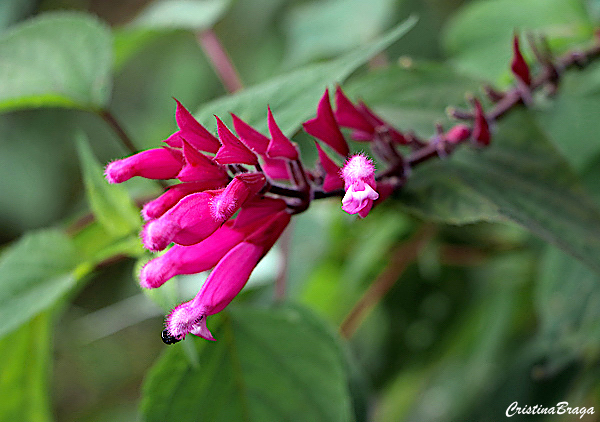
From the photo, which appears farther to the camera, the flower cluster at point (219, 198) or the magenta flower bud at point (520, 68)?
the magenta flower bud at point (520, 68)

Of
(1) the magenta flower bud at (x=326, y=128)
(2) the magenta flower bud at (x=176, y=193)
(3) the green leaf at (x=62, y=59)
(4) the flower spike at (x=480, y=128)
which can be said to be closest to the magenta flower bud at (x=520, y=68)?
(4) the flower spike at (x=480, y=128)

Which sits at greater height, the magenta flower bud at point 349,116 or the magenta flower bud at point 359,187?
the magenta flower bud at point 359,187

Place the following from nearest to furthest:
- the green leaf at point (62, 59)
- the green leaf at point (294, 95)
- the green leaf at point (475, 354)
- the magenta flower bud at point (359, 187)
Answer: the magenta flower bud at point (359, 187)
the green leaf at point (294, 95)
the green leaf at point (62, 59)
the green leaf at point (475, 354)

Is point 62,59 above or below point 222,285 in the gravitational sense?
above

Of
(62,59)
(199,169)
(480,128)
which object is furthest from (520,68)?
(62,59)

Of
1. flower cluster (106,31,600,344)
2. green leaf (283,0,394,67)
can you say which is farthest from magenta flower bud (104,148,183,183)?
green leaf (283,0,394,67)

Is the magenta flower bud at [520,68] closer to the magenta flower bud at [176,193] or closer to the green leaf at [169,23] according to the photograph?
the magenta flower bud at [176,193]

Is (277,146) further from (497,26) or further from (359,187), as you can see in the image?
(497,26)

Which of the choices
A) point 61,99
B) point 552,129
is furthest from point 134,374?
point 552,129
